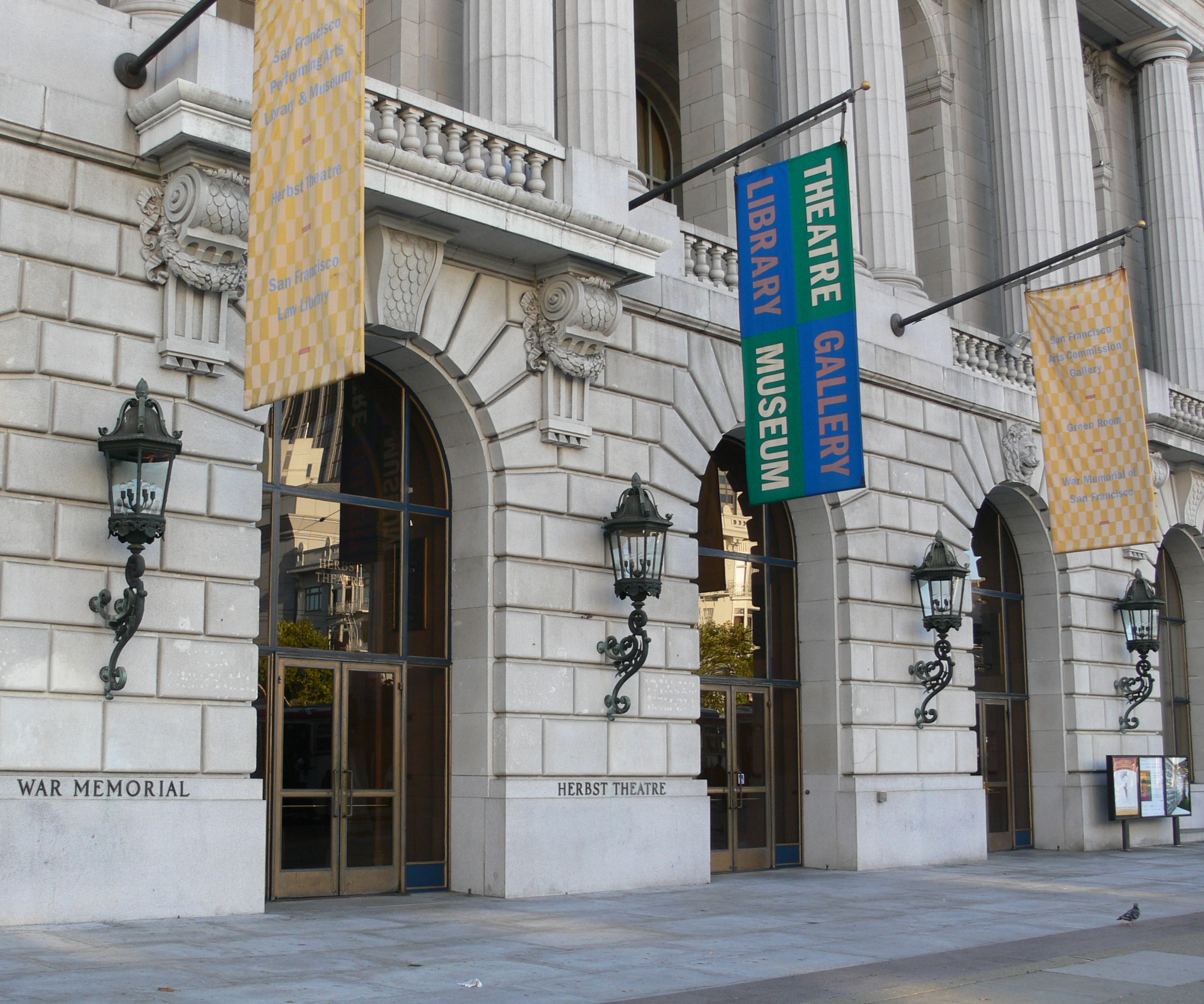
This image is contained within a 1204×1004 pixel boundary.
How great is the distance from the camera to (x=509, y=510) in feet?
52.0

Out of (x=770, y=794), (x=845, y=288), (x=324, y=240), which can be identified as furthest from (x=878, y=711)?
(x=324, y=240)

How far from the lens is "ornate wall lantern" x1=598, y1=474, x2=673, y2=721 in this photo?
1617cm

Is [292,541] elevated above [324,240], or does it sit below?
below

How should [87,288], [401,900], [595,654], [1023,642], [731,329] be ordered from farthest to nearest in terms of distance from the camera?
[1023,642], [731,329], [595,654], [401,900], [87,288]

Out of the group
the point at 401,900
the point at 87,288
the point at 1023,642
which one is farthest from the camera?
the point at 1023,642

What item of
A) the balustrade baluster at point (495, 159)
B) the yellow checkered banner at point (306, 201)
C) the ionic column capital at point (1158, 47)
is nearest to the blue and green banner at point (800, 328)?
the balustrade baluster at point (495, 159)

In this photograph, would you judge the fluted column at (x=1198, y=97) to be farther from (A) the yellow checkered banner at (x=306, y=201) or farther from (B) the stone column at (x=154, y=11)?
(A) the yellow checkered banner at (x=306, y=201)

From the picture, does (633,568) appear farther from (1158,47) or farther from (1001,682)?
(1158,47)

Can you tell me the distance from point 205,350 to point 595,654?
575cm

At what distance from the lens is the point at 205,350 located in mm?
13312

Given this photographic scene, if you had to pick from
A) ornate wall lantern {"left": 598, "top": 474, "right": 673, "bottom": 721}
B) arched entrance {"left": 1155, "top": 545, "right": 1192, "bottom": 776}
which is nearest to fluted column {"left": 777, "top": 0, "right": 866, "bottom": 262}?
ornate wall lantern {"left": 598, "top": 474, "right": 673, "bottom": 721}

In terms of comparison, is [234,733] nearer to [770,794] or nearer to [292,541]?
[292,541]

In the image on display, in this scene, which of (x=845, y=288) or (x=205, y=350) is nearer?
(x=205, y=350)

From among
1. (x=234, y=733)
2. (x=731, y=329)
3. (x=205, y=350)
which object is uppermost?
(x=731, y=329)
